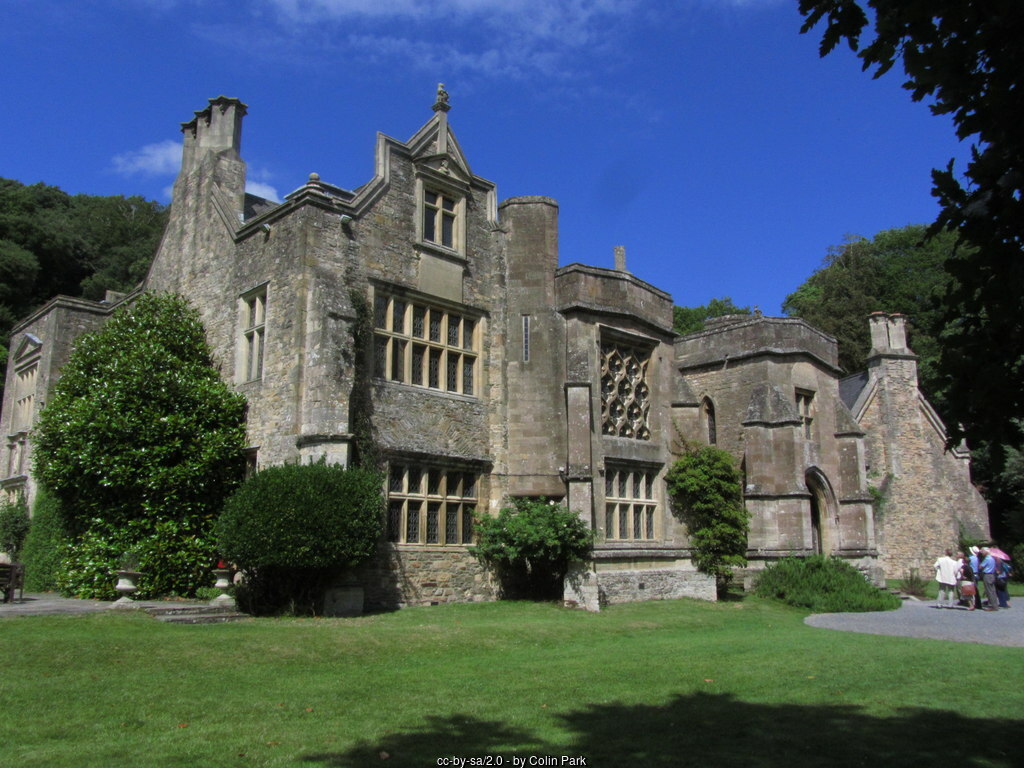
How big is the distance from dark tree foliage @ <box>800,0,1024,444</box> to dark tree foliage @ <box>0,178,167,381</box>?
3663cm

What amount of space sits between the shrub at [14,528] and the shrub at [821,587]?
19251 millimetres

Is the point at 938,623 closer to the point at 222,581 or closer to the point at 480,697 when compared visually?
the point at 480,697

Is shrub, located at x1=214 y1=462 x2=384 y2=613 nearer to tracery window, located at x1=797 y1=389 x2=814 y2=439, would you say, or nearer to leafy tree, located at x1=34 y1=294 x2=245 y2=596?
leafy tree, located at x1=34 y1=294 x2=245 y2=596

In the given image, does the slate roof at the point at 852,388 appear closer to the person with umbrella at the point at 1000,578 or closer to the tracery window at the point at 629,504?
the person with umbrella at the point at 1000,578

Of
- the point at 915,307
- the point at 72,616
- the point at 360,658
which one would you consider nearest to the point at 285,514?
the point at 72,616

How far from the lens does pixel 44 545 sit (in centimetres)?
1970

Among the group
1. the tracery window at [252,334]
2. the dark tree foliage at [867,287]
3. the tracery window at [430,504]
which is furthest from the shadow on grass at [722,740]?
the dark tree foliage at [867,287]

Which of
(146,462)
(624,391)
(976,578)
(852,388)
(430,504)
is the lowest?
(976,578)

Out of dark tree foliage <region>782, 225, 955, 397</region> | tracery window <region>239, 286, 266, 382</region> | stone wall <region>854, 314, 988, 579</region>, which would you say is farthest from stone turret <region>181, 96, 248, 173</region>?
dark tree foliage <region>782, 225, 955, 397</region>

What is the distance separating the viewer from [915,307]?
4828cm

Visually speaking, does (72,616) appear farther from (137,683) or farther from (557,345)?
(557,345)

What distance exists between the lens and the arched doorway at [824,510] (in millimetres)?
25297

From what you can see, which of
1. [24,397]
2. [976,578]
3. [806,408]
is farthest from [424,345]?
[976,578]

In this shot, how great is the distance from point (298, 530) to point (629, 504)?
28.9 ft
